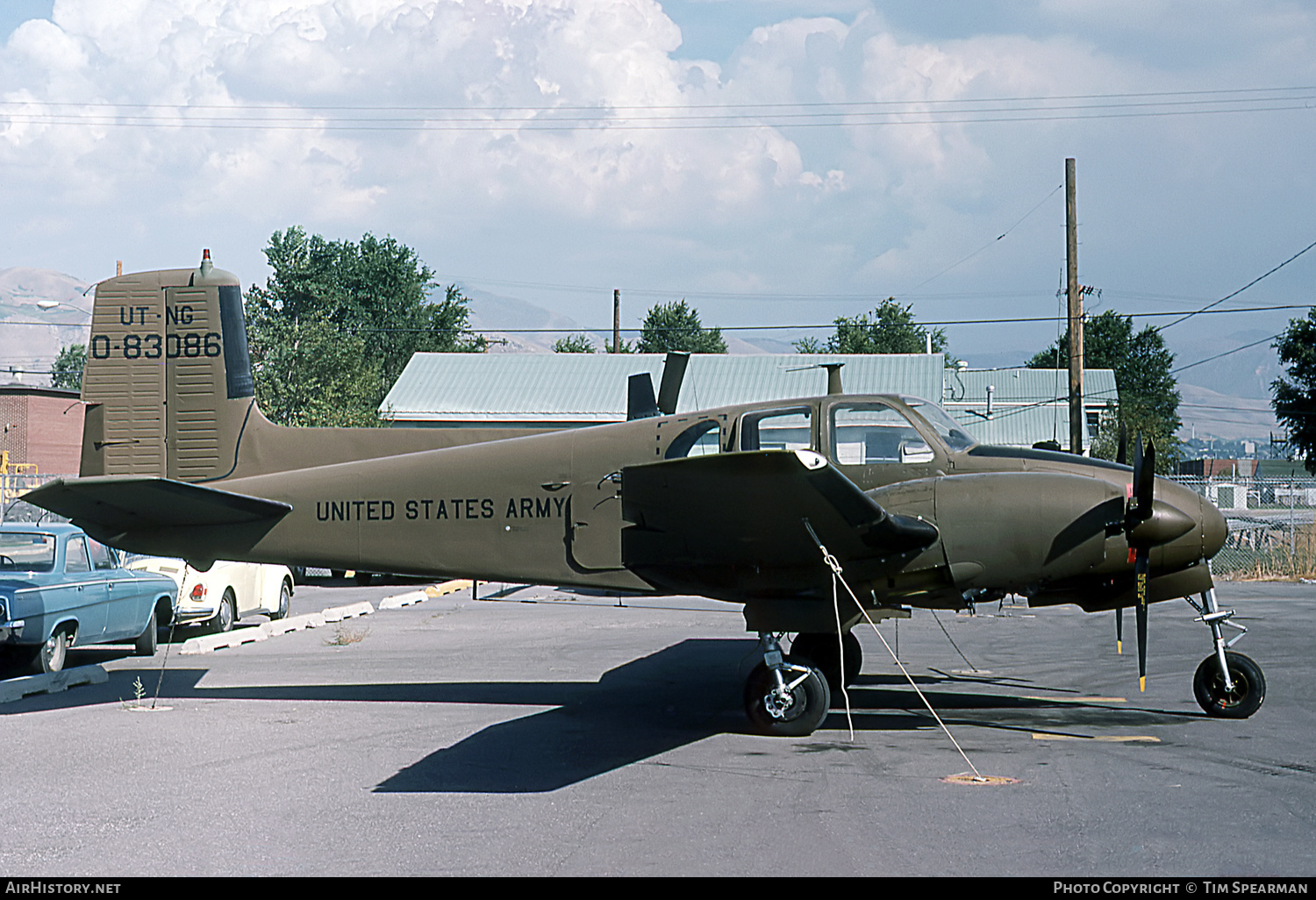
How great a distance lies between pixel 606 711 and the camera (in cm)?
1078

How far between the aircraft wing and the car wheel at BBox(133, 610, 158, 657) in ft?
25.8

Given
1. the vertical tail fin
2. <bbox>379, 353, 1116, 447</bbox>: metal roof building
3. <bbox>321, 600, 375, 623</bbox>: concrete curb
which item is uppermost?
<bbox>379, 353, 1116, 447</bbox>: metal roof building

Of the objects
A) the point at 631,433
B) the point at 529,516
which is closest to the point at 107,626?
the point at 529,516

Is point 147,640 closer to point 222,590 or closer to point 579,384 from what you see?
point 222,590

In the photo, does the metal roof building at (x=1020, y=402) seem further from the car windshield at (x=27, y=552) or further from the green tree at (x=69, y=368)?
the green tree at (x=69, y=368)

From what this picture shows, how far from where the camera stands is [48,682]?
1184 cm

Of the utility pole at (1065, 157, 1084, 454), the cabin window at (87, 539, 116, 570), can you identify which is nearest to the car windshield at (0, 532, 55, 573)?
the cabin window at (87, 539, 116, 570)

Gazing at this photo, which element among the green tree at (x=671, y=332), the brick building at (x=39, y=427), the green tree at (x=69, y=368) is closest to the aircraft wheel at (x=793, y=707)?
the brick building at (x=39, y=427)

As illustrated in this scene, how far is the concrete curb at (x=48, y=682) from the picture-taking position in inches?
443

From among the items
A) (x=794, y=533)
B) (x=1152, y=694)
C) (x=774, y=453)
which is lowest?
(x=1152, y=694)

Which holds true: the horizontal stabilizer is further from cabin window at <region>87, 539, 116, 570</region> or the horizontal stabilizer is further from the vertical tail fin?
cabin window at <region>87, 539, 116, 570</region>

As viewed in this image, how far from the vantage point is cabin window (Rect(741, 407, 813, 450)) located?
10.4 m
